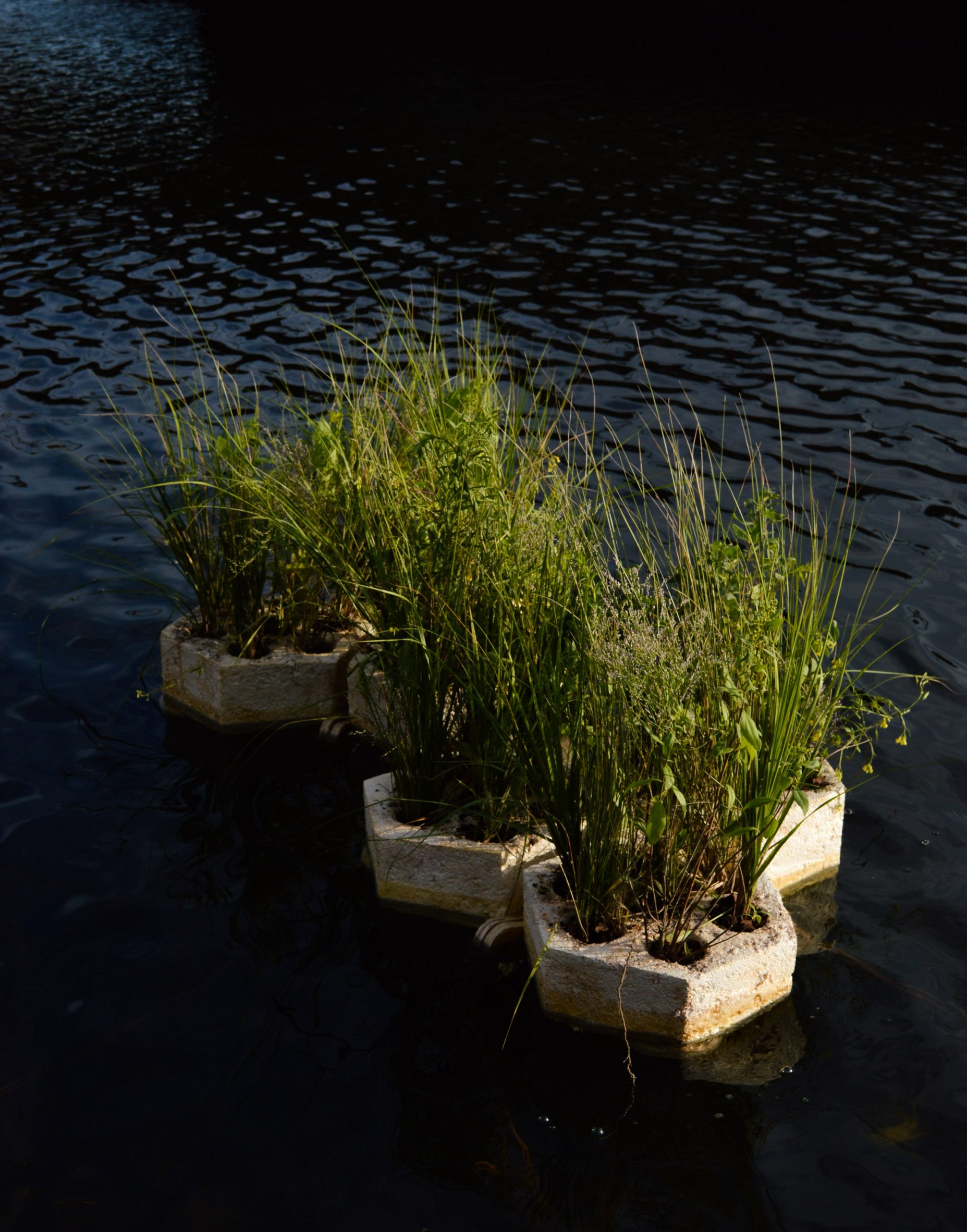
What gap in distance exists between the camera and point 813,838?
4.14 meters

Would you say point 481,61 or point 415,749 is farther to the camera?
point 481,61

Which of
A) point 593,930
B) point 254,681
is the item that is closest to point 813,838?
point 593,930

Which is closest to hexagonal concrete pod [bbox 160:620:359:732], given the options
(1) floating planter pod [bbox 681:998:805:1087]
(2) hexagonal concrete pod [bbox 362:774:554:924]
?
(2) hexagonal concrete pod [bbox 362:774:554:924]

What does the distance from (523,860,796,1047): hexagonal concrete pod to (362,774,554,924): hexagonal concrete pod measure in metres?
0.27

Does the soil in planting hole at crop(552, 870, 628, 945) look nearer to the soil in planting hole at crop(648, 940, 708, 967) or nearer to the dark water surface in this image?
the soil in planting hole at crop(648, 940, 708, 967)

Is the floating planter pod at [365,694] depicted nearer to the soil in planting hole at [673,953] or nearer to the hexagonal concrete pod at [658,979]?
the hexagonal concrete pod at [658,979]

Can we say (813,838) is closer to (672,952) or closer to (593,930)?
(672,952)

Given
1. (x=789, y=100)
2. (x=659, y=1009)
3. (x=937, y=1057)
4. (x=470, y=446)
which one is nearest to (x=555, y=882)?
(x=659, y=1009)

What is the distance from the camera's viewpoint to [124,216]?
12.9 metres

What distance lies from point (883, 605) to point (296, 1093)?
12.7 ft

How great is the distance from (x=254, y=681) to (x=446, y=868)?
1.41 m

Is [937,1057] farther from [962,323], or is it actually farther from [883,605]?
[962,323]

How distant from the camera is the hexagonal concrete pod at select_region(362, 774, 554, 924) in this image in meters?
3.94

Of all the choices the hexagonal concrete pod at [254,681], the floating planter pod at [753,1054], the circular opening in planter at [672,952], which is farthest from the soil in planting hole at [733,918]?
the hexagonal concrete pod at [254,681]
